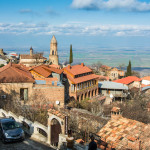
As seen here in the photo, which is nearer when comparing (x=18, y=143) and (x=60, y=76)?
(x=18, y=143)

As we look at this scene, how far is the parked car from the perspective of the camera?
12.6 metres

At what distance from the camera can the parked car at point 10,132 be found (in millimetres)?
12641

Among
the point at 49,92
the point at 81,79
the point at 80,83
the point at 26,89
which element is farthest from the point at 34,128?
the point at 81,79

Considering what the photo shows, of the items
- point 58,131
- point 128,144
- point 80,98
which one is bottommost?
point 80,98

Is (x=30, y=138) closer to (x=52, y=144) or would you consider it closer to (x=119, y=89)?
(x=52, y=144)

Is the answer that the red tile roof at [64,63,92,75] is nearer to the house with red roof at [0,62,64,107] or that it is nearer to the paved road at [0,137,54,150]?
the house with red roof at [0,62,64,107]

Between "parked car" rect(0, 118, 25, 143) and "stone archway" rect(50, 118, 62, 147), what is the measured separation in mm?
1776

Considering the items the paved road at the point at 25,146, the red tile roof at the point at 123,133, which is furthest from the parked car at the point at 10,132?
the red tile roof at the point at 123,133

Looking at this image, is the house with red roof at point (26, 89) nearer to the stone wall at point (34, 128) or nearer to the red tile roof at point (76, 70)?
the stone wall at point (34, 128)

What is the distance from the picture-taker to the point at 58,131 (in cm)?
1324

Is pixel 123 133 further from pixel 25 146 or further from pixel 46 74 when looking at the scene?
pixel 46 74

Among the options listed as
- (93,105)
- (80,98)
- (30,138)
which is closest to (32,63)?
(80,98)

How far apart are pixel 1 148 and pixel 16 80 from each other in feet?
55.5

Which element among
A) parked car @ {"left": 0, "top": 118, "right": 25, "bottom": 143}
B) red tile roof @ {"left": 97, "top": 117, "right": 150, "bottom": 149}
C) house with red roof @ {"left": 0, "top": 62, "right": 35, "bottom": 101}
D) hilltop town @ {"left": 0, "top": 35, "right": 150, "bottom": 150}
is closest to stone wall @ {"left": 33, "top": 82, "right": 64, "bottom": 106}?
hilltop town @ {"left": 0, "top": 35, "right": 150, "bottom": 150}
